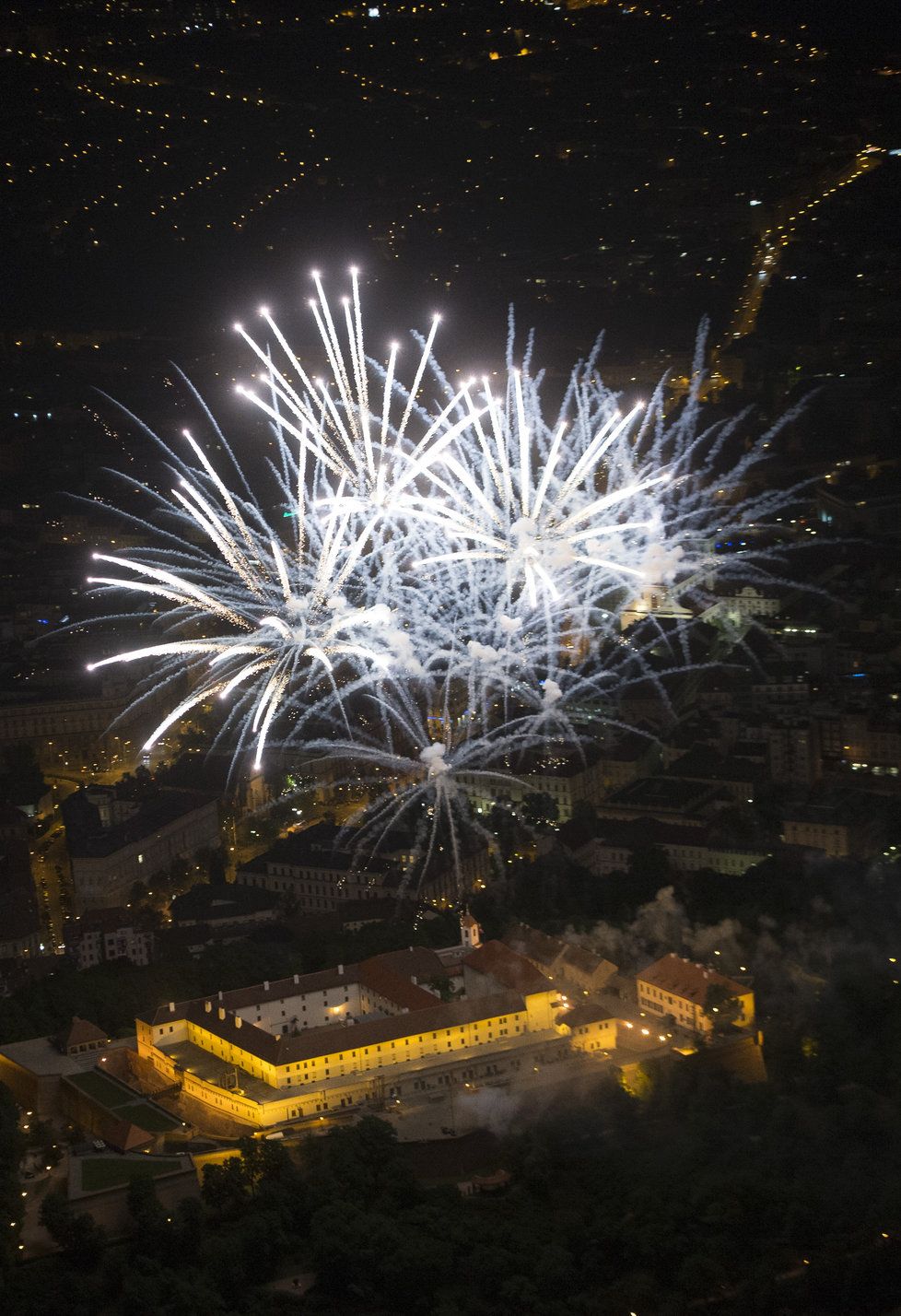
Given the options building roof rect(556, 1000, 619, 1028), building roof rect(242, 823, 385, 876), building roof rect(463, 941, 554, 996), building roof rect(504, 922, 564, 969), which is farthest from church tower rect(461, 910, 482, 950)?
building roof rect(242, 823, 385, 876)

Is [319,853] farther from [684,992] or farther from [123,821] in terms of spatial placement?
[684,992]

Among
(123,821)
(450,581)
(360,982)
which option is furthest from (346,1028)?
(123,821)

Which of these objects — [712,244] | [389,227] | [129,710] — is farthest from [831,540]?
[129,710]

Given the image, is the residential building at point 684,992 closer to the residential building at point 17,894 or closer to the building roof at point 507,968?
the building roof at point 507,968

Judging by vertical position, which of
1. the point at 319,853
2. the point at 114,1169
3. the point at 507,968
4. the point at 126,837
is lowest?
the point at 114,1169

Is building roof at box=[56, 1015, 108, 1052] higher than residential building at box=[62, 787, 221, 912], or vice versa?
residential building at box=[62, 787, 221, 912]

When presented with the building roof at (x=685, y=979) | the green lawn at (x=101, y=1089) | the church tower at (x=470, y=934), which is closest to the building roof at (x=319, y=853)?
the church tower at (x=470, y=934)

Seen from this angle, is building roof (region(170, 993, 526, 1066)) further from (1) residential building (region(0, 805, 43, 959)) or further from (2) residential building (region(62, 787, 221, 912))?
(2) residential building (region(62, 787, 221, 912))
